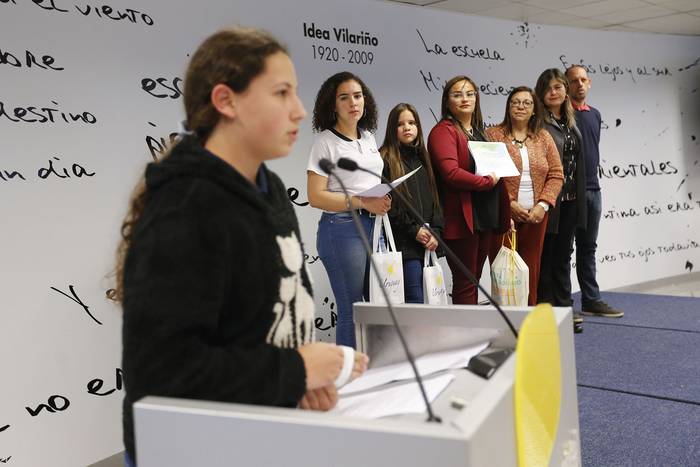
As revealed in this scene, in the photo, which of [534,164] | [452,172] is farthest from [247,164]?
[534,164]

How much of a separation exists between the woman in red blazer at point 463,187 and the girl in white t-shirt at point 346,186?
549 millimetres

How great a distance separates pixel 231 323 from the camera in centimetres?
89

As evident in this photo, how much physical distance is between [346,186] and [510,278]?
1132 millimetres

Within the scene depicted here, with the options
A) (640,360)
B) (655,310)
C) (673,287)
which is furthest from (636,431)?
(673,287)

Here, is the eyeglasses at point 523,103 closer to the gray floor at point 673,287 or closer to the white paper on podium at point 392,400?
the gray floor at point 673,287

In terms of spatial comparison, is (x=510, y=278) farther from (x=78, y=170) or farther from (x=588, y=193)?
(x=78, y=170)

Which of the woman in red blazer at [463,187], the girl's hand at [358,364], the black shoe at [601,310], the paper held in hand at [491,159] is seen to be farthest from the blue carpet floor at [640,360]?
the girl's hand at [358,364]

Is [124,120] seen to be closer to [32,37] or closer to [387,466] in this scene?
[32,37]

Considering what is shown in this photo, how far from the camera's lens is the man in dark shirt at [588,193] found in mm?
3975

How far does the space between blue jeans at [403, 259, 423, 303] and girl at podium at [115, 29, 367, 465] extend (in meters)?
1.87

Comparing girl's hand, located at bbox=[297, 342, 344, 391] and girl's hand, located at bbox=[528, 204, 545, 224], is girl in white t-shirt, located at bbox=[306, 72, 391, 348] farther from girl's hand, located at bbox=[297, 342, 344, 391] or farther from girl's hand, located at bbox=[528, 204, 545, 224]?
girl's hand, located at bbox=[297, 342, 344, 391]

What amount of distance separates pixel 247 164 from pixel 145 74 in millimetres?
1852

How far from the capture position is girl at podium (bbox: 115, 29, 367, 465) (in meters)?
0.80

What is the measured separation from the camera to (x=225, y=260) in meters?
0.84
